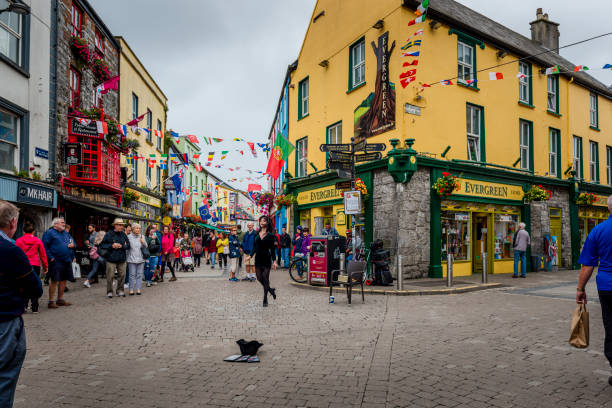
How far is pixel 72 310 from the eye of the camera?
847cm

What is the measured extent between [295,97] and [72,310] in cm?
1515

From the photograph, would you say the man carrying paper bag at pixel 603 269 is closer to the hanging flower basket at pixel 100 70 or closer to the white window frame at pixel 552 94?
the white window frame at pixel 552 94

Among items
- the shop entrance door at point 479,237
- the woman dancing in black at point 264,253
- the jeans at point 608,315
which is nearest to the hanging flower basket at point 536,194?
the shop entrance door at point 479,237

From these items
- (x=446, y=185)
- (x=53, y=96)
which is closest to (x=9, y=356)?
(x=446, y=185)

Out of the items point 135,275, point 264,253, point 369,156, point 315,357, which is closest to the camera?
point 315,357

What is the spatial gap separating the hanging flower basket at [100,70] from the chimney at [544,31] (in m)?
20.7

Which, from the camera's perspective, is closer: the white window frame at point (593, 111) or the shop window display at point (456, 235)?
the shop window display at point (456, 235)

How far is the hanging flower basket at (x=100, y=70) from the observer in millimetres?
16759

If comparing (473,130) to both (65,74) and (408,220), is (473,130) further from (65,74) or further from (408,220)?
(65,74)

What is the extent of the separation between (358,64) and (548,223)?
10172mm

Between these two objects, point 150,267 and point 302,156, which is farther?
point 302,156

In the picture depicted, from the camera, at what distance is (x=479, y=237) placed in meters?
15.6

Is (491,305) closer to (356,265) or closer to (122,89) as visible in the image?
(356,265)

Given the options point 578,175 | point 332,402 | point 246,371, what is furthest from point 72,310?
point 578,175
